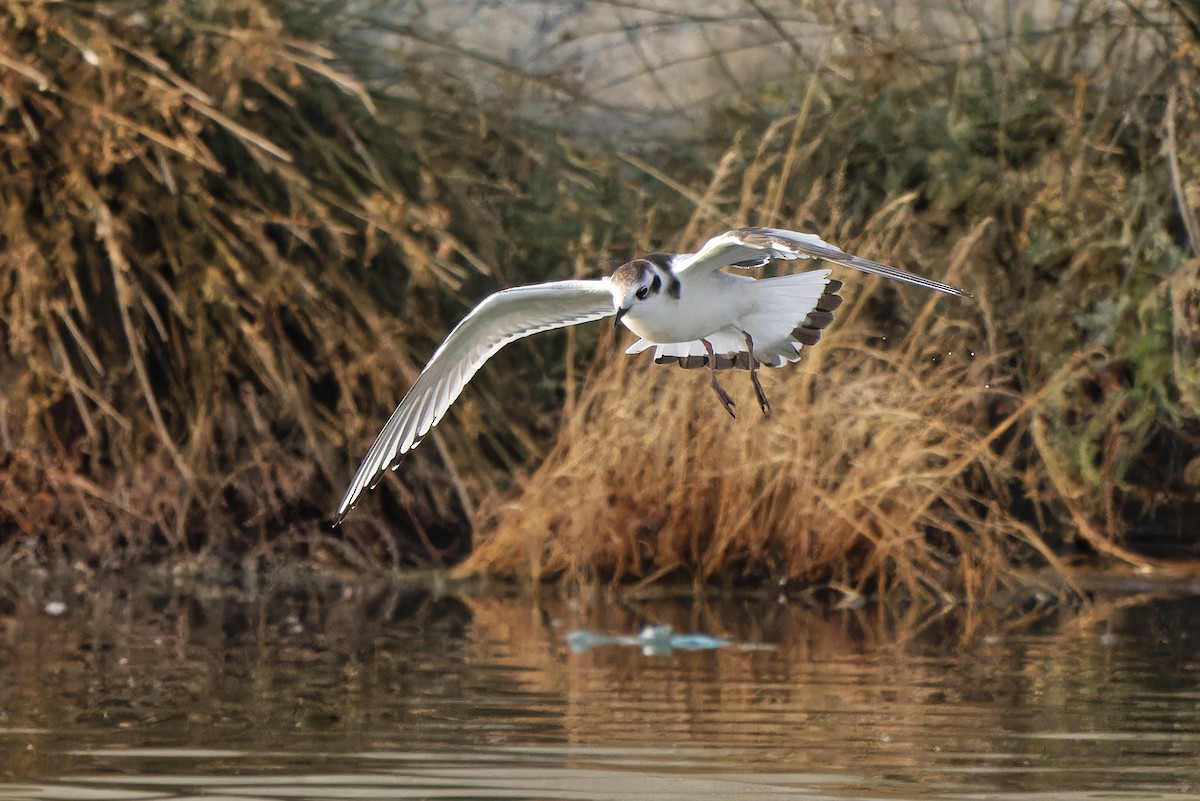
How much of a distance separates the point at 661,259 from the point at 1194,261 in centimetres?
437

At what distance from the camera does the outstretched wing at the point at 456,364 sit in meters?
7.27

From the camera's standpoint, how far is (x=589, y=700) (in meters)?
6.53

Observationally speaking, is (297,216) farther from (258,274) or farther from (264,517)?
(264,517)

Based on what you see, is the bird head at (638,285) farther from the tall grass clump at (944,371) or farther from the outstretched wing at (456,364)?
the tall grass clump at (944,371)

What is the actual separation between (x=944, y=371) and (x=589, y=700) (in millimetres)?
3569

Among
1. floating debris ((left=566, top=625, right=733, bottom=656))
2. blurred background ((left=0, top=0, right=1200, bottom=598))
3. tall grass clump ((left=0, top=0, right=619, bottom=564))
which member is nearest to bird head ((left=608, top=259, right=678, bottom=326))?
floating debris ((left=566, top=625, right=733, bottom=656))

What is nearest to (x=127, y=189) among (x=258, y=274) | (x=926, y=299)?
(x=258, y=274)

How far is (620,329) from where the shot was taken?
35.5ft

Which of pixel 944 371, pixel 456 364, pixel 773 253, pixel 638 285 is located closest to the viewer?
pixel 773 253

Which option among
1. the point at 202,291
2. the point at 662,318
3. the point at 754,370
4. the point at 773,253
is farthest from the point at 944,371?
the point at 202,291

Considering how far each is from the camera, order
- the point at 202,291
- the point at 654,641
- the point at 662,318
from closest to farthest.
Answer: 1. the point at 662,318
2. the point at 654,641
3. the point at 202,291

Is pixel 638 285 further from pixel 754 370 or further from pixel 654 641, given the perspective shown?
pixel 654 641

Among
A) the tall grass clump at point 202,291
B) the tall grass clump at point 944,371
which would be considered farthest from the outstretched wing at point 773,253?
the tall grass clump at point 202,291

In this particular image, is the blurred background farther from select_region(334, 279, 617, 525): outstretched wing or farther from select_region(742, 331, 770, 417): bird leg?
select_region(334, 279, 617, 525): outstretched wing
